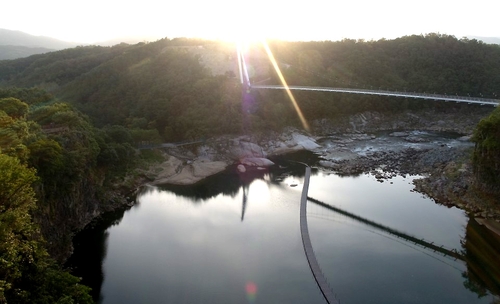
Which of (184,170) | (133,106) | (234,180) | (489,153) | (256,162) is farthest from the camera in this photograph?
(133,106)

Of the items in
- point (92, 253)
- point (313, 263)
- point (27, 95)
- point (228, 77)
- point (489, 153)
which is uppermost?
point (228, 77)

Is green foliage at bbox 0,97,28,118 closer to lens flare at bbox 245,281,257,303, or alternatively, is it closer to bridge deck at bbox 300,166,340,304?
lens flare at bbox 245,281,257,303

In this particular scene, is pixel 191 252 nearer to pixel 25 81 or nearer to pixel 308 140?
pixel 308 140

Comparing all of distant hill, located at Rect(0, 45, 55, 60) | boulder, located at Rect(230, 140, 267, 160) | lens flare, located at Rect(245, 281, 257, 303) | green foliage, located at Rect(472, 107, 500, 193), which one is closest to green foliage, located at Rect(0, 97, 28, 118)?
lens flare, located at Rect(245, 281, 257, 303)

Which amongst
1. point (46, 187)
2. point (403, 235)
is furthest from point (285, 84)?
point (46, 187)

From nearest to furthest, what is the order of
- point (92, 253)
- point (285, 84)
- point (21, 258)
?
point (21, 258), point (92, 253), point (285, 84)

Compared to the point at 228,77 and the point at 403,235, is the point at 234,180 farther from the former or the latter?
the point at 228,77

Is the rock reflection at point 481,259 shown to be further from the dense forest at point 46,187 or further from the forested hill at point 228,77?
the forested hill at point 228,77

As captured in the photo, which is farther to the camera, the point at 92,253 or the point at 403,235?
the point at 403,235
